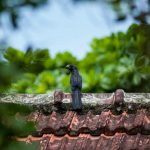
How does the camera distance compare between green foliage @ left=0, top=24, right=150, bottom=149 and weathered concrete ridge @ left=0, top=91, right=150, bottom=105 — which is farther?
green foliage @ left=0, top=24, right=150, bottom=149

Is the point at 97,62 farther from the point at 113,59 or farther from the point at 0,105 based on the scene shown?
the point at 0,105

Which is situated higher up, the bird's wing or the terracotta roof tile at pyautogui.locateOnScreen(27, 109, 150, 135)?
the bird's wing

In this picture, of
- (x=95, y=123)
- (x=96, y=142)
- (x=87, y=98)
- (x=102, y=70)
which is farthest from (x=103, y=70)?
(x=96, y=142)

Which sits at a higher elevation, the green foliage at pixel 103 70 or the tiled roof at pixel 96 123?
the tiled roof at pixel 96 123

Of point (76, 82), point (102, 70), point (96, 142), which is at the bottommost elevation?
point (102, 70)

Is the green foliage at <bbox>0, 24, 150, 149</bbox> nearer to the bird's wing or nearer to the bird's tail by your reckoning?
the bird's wing

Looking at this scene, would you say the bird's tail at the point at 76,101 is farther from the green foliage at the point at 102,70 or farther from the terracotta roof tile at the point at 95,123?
the green foliage at the point at 102,70

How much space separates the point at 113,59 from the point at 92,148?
6089 millimetres

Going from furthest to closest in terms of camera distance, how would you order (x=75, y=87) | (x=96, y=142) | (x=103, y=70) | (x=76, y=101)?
(x=103, y=70), (x=75, y=87), (x=76, y=101), (x=96, y=142)

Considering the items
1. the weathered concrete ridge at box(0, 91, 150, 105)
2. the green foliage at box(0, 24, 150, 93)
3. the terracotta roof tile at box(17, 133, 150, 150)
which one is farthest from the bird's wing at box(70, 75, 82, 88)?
the green foliage at box(0, 24, 150, 93)

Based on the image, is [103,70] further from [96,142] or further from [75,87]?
[96,142]

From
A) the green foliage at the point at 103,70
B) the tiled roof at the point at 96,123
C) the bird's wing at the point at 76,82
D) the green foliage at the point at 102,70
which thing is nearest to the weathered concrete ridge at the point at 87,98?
the tiled roof at the point at 96,123

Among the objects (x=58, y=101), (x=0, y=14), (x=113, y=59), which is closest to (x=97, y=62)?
(x=113, y=59)

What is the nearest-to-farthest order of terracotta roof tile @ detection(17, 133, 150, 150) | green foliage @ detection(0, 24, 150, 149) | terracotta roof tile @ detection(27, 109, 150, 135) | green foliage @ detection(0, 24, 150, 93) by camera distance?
1. terracotta roof tile @ detection(17, 133, 150, 150)
2. terracotta roof tile @ detection(27, 109, 150, 135)
3. green foliage @ detection(0, 24, 150, 149)
4. green foliage @ detection(0, 24, 150, 93)
